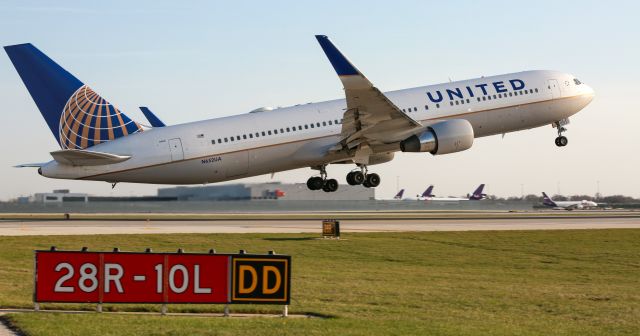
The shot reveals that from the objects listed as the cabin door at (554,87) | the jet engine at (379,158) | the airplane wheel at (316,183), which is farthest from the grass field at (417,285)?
the cabin door at (554,87)

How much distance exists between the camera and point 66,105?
48.1 metres

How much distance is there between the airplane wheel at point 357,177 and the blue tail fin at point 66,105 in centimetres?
1312

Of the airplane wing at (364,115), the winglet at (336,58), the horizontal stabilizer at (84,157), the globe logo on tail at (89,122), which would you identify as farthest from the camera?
the globe logo on tail at (89,122)

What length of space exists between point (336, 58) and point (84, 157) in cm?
1378

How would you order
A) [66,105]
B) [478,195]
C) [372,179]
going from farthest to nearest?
[478,195], [372,179], [66,105]

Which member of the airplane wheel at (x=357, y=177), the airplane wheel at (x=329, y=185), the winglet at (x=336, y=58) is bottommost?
the airplane wheel at (x=329, y=185)

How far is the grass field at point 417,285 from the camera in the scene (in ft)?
67.5

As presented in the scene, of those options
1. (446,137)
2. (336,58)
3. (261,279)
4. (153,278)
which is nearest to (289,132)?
(336,58)

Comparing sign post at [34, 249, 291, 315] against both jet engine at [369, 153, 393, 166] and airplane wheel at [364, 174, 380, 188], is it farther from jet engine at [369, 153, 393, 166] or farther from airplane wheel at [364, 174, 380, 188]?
jet engine at [369, 153, 393, 166]

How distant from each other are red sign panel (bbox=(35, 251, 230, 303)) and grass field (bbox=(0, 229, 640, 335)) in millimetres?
576

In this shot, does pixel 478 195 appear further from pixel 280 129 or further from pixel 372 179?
pixel 280 129

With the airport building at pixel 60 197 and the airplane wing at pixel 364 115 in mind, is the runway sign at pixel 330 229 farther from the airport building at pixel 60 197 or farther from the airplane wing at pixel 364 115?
the airport building at pixel 60 197

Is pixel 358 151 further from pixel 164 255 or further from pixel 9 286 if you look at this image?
pixel 164 255

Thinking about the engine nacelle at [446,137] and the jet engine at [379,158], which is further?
the jet engine at [379,158]
